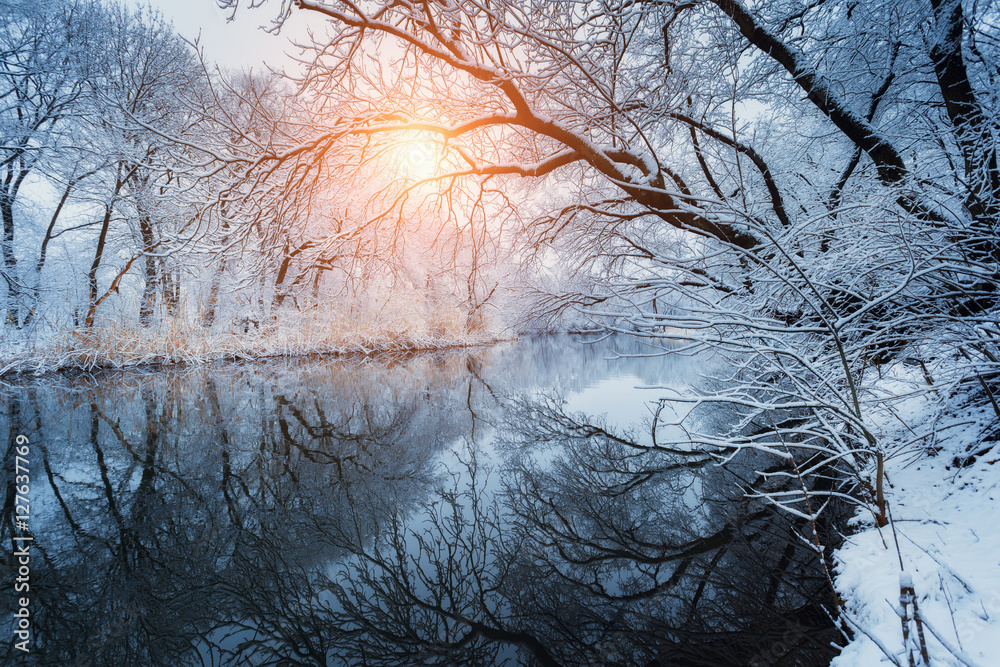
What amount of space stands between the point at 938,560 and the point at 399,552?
196 centimetres

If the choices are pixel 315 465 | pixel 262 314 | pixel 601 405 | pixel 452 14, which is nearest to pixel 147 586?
pixel 315 465

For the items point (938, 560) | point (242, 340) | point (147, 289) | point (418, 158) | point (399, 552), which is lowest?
point (399, 552)

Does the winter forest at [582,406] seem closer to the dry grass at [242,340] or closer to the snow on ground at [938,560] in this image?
the snow on ground at [938,560]

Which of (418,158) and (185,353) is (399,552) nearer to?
(418,158)

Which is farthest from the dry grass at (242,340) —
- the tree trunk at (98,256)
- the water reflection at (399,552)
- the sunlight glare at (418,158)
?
the sunlight glare at (418,158)

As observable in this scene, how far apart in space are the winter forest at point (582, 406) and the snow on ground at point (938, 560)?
1 cm

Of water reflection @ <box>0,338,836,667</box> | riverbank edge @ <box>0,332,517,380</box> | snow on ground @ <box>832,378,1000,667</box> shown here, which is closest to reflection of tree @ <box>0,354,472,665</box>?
water reflection @ <box>0,338,836,667</box>

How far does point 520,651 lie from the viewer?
1.22 metres

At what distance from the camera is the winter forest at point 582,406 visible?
123 centimetres

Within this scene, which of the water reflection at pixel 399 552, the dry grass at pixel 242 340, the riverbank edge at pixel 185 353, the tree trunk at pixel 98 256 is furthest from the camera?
the tree trunk at pixel 98 256

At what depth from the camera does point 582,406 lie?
4727 millimetres

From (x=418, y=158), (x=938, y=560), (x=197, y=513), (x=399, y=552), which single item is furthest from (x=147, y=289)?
(x=938, y=560)

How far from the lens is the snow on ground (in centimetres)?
90

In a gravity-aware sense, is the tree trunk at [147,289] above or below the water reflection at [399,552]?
above
